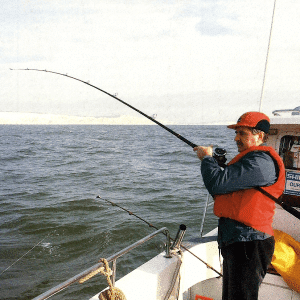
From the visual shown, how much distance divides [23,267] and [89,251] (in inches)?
73.3

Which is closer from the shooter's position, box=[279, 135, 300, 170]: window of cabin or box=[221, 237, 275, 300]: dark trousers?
box=[221, 237, 275, 300]: dark trousers

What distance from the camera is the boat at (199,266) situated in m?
3.01

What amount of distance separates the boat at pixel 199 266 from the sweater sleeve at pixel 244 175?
79 cm

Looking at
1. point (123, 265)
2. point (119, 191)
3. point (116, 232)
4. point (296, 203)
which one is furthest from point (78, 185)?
point (296, 203)

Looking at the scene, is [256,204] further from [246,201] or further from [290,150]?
[290,150]

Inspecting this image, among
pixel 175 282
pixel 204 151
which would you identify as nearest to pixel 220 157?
pixel 204 151

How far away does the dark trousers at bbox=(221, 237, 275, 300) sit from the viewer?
2.27 m

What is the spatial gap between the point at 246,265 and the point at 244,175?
2.62 ft

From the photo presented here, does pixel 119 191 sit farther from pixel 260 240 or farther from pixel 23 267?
pixel 260 240

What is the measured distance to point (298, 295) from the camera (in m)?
3.59

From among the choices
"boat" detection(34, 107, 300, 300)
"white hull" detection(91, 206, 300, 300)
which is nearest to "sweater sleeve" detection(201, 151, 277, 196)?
"boat" detection(34, 107, 300, 300)

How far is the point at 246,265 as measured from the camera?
90.5 inches

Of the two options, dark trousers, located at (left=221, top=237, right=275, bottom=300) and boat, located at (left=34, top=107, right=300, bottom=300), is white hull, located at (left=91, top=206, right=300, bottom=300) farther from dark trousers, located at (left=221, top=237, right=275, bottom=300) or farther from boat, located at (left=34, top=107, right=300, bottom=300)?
dark trousers, located at (left=221, top=237, right=275, bottom=300)

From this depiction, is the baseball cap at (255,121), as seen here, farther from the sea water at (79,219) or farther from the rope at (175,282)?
the sea water at (79,219)
